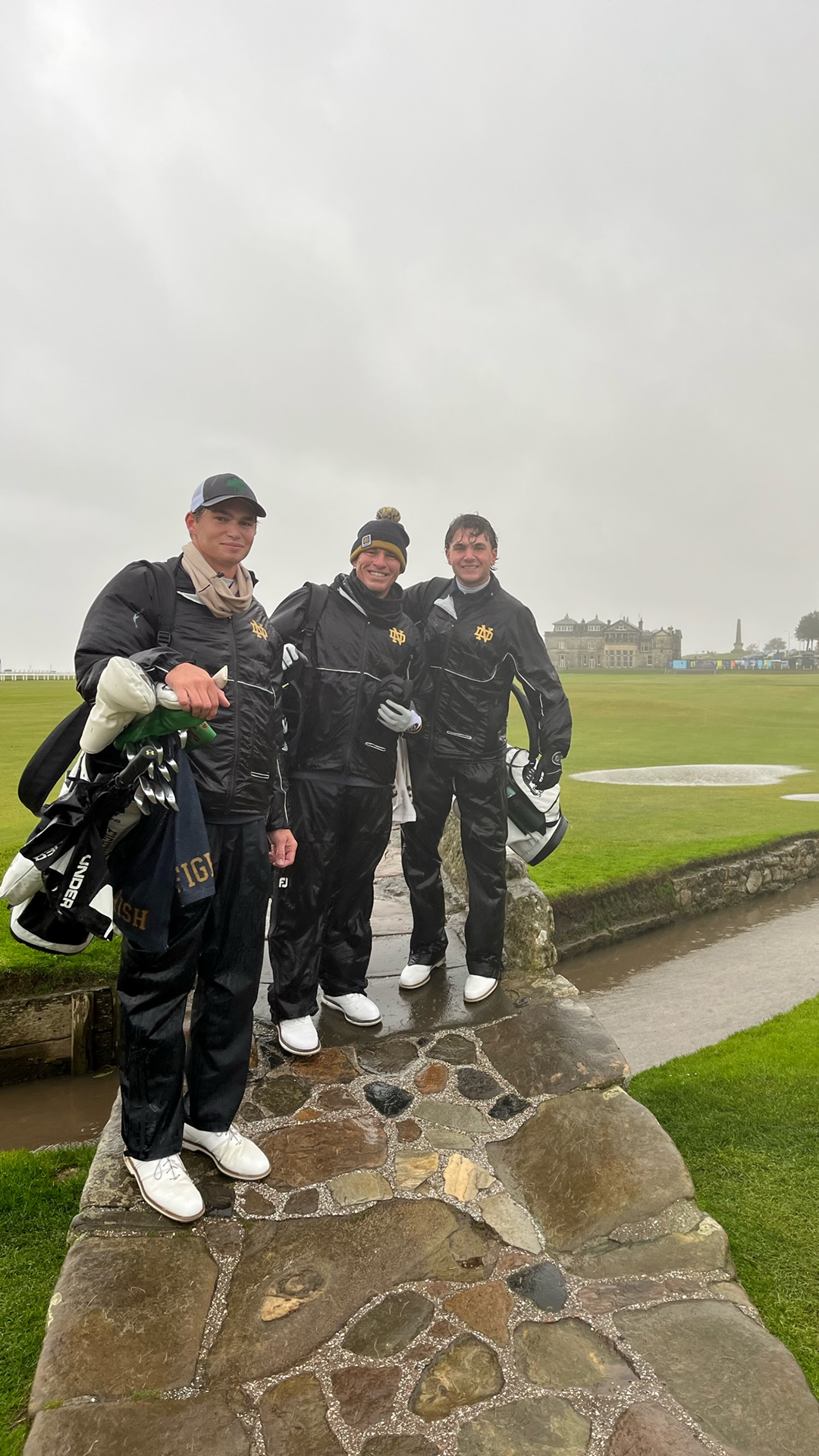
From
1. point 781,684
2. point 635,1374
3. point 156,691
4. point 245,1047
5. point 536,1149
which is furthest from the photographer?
point 781,684

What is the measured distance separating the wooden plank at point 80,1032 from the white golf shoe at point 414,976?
2.41 meters

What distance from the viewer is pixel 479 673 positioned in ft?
16.6

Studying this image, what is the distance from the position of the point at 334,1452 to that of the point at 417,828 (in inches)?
Result: 133

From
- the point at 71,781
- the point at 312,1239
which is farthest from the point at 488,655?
the point at 312,1239

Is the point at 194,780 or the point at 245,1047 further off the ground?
the point at 194,780

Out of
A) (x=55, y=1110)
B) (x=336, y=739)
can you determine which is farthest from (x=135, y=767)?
(x=55, y=1110)

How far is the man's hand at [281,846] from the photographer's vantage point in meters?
3.76

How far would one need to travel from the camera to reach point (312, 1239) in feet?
10.2

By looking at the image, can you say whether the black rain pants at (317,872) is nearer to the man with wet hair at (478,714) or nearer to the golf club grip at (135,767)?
the man with wet hair at (478,714)

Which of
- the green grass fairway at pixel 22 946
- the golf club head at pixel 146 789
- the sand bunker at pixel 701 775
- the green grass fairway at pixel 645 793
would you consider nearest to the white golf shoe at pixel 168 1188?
the golf club head at pixel 146 789

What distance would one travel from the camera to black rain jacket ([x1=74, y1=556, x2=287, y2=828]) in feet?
9.67

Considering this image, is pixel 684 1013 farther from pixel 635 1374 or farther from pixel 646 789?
pixel 646 789

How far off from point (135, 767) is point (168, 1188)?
1654mm

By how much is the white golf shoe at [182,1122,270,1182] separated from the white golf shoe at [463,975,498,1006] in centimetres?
187
